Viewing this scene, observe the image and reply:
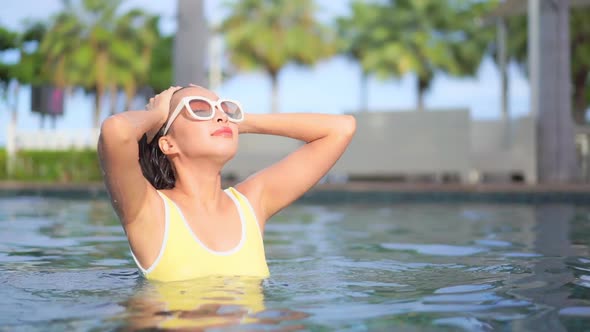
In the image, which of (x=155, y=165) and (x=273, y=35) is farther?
(x=273, y=35)

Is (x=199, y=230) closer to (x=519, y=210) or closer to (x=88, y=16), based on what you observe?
(x=519, y=210)

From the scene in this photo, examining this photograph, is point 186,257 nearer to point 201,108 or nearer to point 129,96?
point 201,108

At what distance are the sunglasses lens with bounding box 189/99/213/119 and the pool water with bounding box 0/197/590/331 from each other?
1.98 ft

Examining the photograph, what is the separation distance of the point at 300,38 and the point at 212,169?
139 ft

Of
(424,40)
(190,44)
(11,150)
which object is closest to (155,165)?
(190,44)

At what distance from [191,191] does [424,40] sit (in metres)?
40.9

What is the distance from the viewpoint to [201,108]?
2.79 m

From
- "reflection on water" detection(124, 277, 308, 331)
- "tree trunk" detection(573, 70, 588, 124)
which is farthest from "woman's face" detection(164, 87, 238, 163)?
"tree trunk" detection(573, 70, 588, 124)

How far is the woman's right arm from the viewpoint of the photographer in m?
2.44

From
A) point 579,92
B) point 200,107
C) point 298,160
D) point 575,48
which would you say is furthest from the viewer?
point 579,92

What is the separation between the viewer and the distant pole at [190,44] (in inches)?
488

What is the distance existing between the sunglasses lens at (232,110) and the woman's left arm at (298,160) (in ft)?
0.81

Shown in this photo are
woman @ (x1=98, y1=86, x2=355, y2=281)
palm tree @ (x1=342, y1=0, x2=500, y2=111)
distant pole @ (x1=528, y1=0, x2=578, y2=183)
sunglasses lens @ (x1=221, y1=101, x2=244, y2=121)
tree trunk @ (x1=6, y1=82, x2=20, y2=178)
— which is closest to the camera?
woman @ (x1=98, y1=86, x2=355, y2=281)

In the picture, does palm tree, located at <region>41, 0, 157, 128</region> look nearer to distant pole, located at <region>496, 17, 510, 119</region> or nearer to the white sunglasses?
distant pole, located at <region>496, 17, 510, 119</region>
